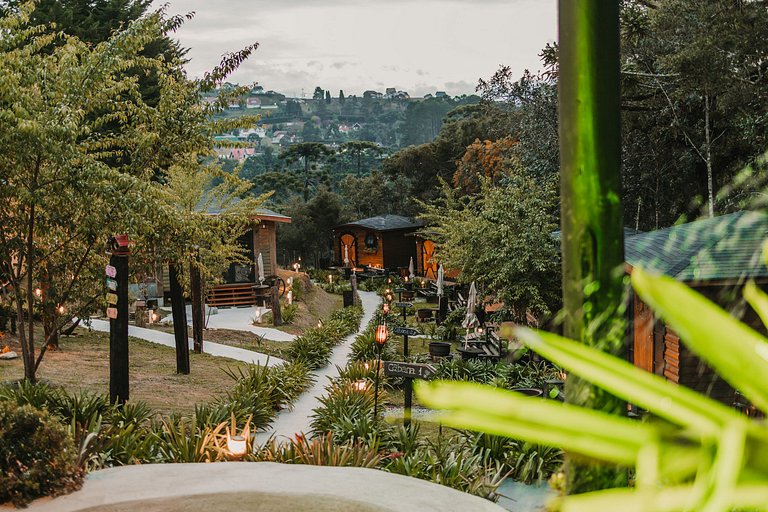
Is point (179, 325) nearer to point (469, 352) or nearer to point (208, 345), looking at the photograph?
point (208, 345)

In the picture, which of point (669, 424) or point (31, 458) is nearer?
point (669, 424)

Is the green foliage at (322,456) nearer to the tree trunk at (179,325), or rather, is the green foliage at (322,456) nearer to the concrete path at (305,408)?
the concrete path at (305,408)

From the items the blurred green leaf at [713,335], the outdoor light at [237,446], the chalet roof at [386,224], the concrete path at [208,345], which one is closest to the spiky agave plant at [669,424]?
the blurred green leaf at [713,335]

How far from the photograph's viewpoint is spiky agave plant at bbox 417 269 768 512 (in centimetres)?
25

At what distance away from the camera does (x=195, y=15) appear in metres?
13.2

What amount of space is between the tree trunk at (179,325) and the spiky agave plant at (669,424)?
51.8 ft

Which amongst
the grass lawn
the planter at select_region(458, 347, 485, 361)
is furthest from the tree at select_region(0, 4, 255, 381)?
the planter at select_region(458, 347, 485, 361)

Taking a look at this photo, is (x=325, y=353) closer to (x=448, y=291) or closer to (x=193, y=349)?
(x=193, y=349)

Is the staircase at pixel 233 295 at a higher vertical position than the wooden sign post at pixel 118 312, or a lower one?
lower

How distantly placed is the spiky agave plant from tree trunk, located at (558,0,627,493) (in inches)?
33.9

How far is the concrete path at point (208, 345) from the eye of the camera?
1836 centimetres

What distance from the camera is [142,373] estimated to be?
48.8 feet

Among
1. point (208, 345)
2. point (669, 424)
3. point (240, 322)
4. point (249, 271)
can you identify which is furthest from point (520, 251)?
point (669, 424)

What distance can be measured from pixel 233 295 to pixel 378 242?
18.0 metres
